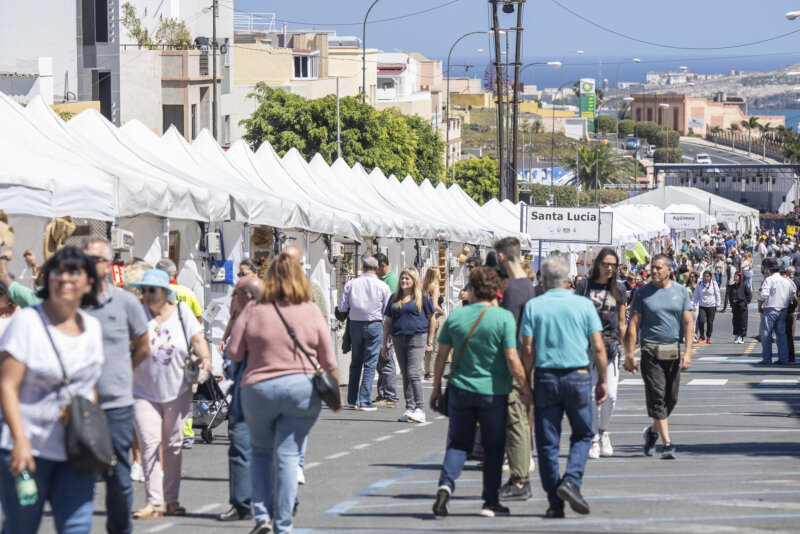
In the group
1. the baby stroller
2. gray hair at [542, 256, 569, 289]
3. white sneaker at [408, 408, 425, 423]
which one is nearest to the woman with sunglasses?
gray hair at [542, 256, 569, 289]

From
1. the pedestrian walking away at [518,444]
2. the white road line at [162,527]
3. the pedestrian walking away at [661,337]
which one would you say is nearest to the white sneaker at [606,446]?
the pedestrian walking away at [661,337]

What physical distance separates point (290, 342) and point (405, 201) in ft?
66.9

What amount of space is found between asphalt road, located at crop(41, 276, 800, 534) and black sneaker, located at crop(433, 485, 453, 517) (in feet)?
0.22

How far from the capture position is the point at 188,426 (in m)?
12.7

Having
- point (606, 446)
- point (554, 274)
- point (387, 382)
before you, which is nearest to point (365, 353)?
point (387, 382)

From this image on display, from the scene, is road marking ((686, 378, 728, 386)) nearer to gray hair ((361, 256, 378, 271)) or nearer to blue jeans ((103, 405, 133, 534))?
gray hair ((361, 256, 378, 271))

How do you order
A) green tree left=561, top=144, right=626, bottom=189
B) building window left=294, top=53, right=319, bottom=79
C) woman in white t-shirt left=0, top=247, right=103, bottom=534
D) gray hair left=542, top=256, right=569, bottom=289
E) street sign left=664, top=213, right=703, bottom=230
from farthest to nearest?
green tree left=561, top=144, right=626, bottom=189, building window left=294, top=53, right=319, bottom=79, street sign left=664, top=213, right=703, bottom=230, gray hair left=542, top=256, right=569, bottom=289, woman in white t-shirt left=0, top=247, right=103, bottom=534

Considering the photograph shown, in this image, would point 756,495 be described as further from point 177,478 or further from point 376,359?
point 376,359

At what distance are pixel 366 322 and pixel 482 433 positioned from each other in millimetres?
7616

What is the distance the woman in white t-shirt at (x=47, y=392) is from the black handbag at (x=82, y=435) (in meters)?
0.03

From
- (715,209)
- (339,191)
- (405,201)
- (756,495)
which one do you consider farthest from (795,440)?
(715,209)

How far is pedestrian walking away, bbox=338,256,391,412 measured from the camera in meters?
16.8

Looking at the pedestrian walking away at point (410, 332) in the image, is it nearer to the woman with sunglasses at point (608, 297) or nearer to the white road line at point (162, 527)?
the woman with sunglasses at point (608, 297)

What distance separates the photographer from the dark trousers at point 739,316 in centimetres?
3077
